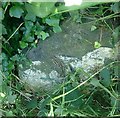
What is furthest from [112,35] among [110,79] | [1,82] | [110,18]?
[1,82]

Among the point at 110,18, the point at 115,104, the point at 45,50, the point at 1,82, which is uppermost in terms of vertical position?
the point at 110,18

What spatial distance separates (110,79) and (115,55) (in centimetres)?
12

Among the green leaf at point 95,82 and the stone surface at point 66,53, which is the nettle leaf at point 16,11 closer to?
the stone surface at point 66,53

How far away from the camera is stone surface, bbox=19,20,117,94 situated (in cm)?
164

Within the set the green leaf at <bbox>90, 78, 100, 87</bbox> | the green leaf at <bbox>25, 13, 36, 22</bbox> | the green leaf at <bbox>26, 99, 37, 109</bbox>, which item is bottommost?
the green leaf at <bbox>26, 99, 37, 109</bbox>

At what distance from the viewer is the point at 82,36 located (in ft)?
5.38

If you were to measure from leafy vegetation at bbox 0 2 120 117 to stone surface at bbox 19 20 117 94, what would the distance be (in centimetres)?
3

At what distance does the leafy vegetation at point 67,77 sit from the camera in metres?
1.53

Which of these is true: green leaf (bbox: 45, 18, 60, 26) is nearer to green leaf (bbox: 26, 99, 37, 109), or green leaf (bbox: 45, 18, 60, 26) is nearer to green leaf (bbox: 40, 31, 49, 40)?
green leaf (bbox: 40, 31, 49, 40)

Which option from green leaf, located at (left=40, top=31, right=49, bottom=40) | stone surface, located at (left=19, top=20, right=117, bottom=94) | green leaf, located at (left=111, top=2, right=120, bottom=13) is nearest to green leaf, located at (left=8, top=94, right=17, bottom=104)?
stone surface, located at (left=19, top=20, right=117, bottom=94)

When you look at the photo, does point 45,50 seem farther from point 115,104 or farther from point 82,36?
point 115,104

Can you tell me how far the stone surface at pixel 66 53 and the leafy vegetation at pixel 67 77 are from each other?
3 cm

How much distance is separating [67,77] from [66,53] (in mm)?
92

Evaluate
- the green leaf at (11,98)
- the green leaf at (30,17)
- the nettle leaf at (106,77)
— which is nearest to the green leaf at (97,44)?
the nettle leaf at (106,77)
